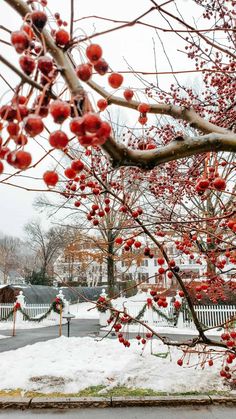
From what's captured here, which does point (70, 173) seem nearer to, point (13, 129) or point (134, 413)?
point (13, 129)

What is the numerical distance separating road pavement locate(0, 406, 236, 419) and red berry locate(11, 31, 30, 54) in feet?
18.7

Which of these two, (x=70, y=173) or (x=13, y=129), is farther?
(x=70, y=173)

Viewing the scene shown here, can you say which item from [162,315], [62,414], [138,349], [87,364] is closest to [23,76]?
[62,414]

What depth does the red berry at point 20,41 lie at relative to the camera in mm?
941

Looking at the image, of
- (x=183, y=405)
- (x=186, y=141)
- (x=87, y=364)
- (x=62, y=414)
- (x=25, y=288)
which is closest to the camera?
(x=186, y=141)

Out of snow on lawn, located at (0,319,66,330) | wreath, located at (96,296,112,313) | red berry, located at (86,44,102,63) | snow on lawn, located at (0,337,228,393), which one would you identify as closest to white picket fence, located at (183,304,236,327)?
snow on lawn, located at (0,337,228,393)

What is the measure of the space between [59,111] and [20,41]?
0.24 meters

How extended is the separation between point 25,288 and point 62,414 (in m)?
19.6

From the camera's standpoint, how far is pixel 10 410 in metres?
5.55

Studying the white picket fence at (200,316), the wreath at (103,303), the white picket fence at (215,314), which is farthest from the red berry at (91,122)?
the white picket fence at (215,314)

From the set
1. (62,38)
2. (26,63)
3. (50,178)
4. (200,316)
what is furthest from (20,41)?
(200,316)

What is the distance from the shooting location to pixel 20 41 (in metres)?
0.94

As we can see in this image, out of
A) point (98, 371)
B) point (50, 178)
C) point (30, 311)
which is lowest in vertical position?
point (98, 371)

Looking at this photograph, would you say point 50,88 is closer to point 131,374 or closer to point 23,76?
point 23,76
